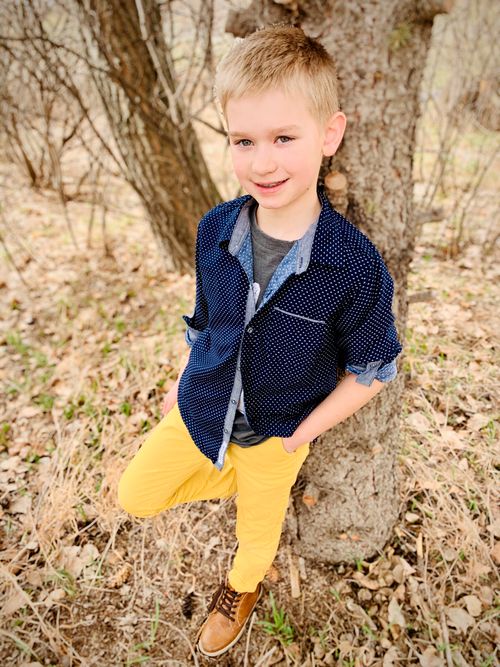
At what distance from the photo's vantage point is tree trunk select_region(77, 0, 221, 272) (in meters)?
2.94

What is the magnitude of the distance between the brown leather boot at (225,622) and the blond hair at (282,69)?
1.95m

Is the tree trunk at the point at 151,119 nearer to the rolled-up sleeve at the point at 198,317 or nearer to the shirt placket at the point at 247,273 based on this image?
the rolled-up sleeve at the point at 198,317

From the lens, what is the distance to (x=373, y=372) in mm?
1377

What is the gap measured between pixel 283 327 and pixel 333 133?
1.94 feet

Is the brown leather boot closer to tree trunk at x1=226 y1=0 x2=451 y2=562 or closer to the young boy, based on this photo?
the young boy

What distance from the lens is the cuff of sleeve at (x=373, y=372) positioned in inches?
53.9

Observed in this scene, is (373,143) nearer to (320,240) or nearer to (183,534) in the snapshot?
(320,240)

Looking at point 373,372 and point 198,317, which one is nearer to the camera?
point 373,372

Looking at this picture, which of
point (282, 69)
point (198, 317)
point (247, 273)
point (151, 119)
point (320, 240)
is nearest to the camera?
point (282, 69)

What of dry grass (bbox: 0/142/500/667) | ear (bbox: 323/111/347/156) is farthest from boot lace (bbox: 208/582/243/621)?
ear (bbox: 323/111/347/156)

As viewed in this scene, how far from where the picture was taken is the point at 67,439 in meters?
2.73

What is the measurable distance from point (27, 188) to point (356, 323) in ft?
19.2

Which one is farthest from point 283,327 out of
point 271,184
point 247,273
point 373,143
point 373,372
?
point 373,143

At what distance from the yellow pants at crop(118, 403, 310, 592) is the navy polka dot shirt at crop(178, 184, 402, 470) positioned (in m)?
0.13
